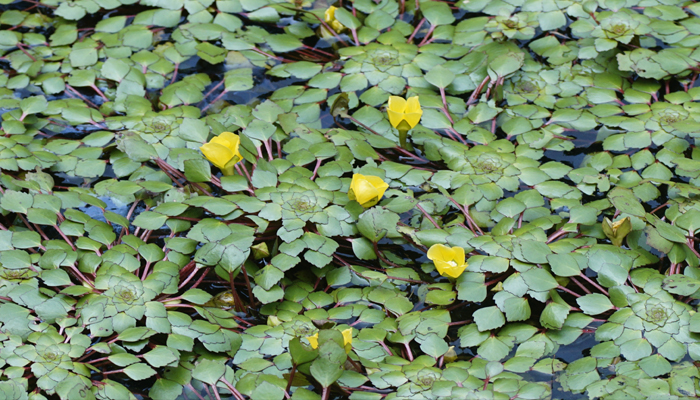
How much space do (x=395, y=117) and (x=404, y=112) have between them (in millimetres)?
40

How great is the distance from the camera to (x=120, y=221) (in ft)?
6.40

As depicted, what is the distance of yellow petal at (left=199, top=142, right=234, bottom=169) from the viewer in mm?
1885

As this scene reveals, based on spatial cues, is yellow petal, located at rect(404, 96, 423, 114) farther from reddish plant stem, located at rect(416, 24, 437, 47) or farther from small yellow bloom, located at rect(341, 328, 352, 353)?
small yellow bloom, located at rect(341, 328, 352, 353)

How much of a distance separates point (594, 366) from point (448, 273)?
1.35 ft

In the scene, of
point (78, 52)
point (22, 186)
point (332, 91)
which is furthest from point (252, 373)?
point (78, 52)

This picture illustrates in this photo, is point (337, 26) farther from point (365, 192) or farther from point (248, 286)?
point (248, 286)

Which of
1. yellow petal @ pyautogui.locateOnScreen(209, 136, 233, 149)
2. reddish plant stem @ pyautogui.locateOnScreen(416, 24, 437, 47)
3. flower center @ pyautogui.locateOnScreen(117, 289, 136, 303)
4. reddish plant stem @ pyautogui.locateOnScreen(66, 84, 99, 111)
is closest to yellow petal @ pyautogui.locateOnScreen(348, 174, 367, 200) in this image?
yellow petal @ pyautogui.locateOnScreen(209, 136, 233, 149)

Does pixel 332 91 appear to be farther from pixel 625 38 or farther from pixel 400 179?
pixel 625 38

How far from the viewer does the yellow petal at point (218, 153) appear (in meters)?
1.88

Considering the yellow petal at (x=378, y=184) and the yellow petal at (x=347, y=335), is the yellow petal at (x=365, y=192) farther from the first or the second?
the yellow petal at (x=347, y=335)

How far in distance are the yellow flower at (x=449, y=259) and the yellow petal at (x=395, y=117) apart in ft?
1.70

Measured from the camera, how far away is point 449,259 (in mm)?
1757

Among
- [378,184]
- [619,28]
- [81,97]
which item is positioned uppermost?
[619,28]

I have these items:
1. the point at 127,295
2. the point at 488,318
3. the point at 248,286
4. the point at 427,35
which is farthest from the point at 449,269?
the point at 427,35
